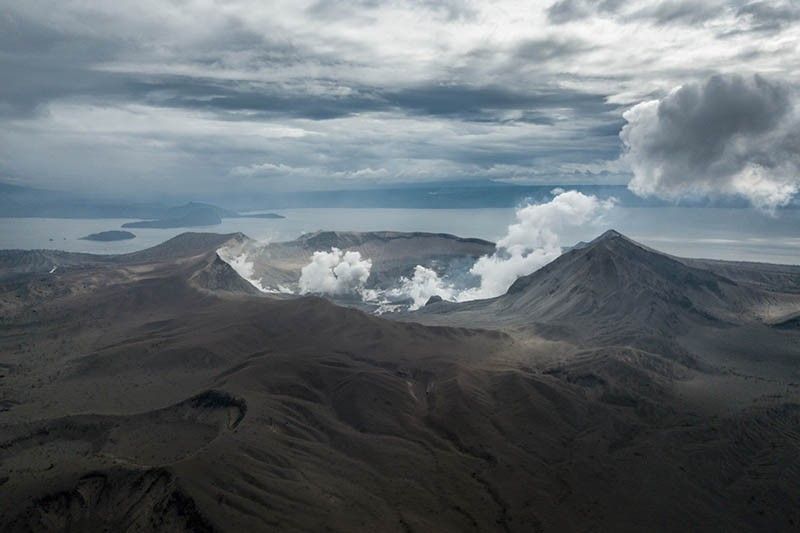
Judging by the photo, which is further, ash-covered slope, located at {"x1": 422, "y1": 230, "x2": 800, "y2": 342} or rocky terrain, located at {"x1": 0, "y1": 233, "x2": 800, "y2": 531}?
ash-covered slope, located at {"x1": 422, "y1": 230, "x2": 800, "y2": 342}

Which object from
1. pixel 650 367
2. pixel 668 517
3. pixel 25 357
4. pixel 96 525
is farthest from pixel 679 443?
pixel 25 357

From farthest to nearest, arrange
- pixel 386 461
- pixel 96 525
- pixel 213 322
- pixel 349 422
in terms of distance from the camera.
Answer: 1. pixel 213 322
2. pixel 349 422
3. pixel 386 461
4. pixel 96 525

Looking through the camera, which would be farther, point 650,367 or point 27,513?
point 650,367

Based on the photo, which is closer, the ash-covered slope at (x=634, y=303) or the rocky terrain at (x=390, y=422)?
the rocky terrain at (x=390, y=422)

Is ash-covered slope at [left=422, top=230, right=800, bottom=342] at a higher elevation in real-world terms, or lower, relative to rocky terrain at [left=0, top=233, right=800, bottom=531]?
higher

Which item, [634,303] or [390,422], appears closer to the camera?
[390,422]

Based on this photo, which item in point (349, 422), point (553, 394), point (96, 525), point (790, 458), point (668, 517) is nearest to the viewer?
point (96, 525)

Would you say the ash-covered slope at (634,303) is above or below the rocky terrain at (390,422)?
above

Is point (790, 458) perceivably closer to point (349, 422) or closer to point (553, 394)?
point (553, 394)
